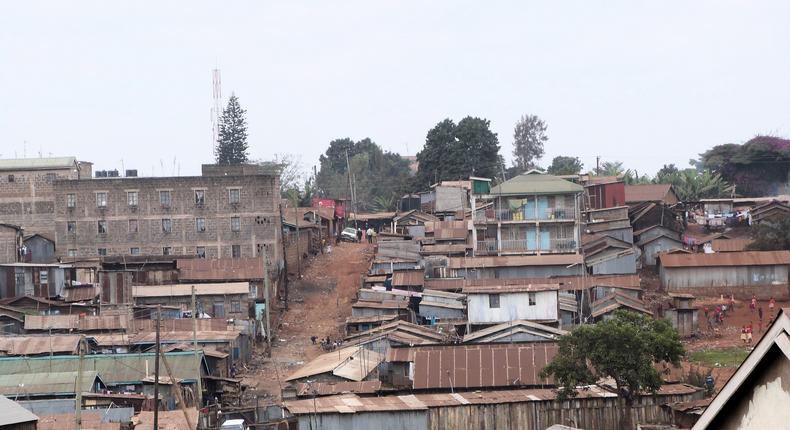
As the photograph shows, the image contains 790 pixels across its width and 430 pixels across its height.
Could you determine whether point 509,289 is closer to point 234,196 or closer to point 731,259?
point 731,259

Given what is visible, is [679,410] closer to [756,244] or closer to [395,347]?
[395,347]

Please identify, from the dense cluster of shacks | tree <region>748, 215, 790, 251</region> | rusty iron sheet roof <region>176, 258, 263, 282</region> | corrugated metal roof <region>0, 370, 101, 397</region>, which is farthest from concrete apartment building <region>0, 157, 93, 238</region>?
tree <region>748, 215, 790, 251</region>

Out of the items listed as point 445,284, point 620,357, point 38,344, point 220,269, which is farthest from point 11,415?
point 220,269

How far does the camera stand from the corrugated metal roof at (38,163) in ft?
206

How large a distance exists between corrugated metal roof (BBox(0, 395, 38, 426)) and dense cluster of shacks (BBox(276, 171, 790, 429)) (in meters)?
9.35

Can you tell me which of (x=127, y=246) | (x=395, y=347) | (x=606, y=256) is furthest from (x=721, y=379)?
(x=127, y=246)

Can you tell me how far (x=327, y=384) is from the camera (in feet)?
114

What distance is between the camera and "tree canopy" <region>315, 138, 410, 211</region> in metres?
90.2

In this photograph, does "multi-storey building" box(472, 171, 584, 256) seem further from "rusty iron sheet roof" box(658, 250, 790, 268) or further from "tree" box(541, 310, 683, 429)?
"tree" box(541, 310, 683, 429)

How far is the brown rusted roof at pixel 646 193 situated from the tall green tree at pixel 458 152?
15.0m

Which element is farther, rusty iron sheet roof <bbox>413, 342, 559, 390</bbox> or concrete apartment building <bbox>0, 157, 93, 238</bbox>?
concrete apartment building <bbox>0, 157, 93, 238</bbox>

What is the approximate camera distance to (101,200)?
60062 millimetres

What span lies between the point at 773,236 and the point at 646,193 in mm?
12825

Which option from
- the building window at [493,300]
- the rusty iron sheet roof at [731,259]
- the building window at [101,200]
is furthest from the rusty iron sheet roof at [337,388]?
the building window at [101,200]
